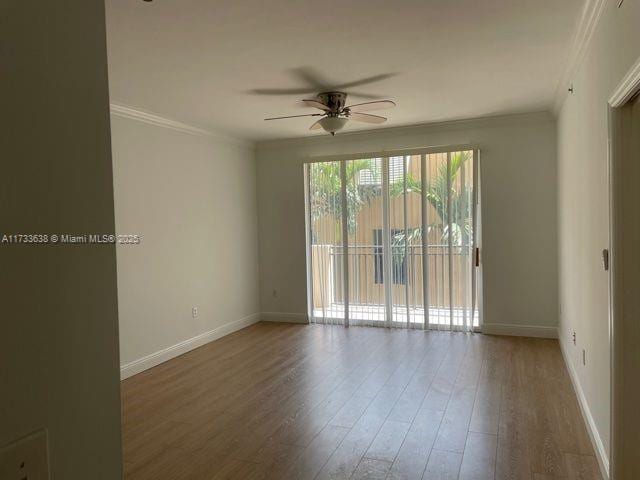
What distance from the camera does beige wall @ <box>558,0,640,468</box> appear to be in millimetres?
2244

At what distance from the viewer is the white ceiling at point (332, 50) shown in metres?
2.60

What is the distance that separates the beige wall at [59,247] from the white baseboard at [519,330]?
5.51m

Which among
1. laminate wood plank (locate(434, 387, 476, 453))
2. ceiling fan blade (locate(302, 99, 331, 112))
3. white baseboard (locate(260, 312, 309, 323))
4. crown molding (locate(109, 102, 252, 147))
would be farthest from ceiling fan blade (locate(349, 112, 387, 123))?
white baseboard (locate(260, 312, 309, 323))

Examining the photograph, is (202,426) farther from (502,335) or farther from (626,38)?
(502,335)

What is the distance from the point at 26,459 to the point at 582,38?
355 cm

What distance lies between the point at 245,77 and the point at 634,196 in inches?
109

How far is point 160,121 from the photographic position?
16.1ft

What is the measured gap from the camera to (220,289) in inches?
234

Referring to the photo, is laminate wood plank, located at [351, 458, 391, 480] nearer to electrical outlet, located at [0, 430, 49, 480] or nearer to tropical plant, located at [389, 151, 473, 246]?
electrical outlet, located at [0, 430, 49, 480]

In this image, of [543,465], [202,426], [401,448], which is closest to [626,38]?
[543,465]

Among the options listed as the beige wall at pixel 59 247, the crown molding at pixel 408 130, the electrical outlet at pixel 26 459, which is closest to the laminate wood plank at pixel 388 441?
the beige wall at pixel 59 247

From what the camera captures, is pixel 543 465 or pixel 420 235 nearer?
pixel 543 465

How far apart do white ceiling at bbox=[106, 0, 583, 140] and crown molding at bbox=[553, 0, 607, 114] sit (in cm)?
5

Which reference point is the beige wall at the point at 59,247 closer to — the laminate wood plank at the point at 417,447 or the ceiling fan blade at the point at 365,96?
the laminate wood plank at the point at 417,447
